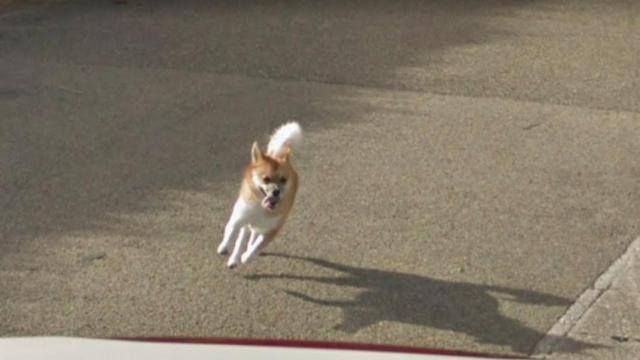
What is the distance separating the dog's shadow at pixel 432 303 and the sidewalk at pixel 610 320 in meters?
0.07

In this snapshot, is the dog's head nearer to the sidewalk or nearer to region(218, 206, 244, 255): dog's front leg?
region(218, 206, 244, 255): dog's front leg

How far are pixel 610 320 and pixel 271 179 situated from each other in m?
1.59

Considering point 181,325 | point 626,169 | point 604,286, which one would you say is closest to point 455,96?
point 626,169

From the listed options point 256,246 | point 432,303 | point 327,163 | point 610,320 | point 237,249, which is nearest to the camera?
point 610,320

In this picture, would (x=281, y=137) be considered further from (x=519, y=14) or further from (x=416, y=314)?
(x=519, y=14)

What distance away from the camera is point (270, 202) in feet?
23.8

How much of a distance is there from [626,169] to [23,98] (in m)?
4.25

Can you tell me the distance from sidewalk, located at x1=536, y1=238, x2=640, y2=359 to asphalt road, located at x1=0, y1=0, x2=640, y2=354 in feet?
0.34

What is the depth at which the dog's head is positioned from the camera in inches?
285

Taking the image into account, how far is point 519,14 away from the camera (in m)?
15.1

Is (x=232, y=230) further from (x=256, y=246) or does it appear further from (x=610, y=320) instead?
(x=610, y=320)

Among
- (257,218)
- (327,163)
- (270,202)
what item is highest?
(270,202)

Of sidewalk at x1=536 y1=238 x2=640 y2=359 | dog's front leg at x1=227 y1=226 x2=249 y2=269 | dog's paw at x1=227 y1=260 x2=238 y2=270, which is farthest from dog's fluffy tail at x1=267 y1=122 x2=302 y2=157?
sidewalk at x1=536 y1=238 x2=640 y2=359

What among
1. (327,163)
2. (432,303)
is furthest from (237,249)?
(327,163)
